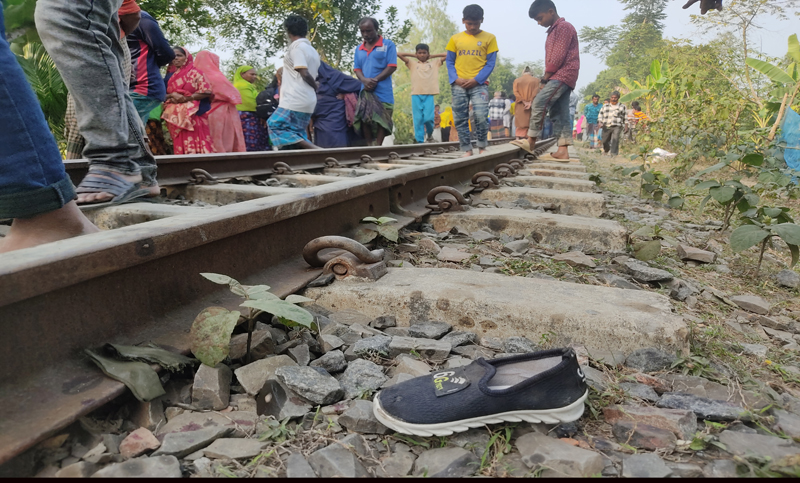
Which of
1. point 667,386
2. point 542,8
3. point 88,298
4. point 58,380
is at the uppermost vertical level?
point 542,8

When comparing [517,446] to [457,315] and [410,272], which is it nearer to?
[457,315]

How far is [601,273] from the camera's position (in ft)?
6.93

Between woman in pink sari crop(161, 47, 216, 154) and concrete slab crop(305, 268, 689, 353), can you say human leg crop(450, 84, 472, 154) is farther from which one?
concrete slab crop(305, 268, 689, 353)

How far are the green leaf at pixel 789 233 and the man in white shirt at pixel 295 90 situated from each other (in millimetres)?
5271

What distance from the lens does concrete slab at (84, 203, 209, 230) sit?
2.07 meters

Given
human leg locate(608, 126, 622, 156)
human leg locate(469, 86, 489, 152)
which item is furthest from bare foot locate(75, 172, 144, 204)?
human leg locate(608, 126, 622, 156)

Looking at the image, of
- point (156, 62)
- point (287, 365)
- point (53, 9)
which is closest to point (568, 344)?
point (287, 365)

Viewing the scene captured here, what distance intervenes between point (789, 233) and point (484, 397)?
6.47 feet

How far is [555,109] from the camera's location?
24.0 feet

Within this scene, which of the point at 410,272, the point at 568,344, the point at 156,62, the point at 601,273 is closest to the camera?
the point at 568,344

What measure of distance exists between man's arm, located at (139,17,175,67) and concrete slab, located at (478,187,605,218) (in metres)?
3.22

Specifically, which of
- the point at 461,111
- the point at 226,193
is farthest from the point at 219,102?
the point at 226,193

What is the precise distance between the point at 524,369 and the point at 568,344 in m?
0.30

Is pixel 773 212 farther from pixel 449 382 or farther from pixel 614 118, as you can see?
pixel 614 118
